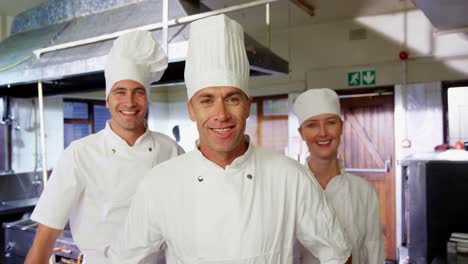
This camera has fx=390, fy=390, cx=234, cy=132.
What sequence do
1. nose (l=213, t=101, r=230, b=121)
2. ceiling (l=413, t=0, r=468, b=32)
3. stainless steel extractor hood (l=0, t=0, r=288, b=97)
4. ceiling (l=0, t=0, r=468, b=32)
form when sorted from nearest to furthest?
nose (l=213, t=101, r=230, b=121), stainless steel extractor hood (l=0, t=0, r=288, b=97), ceiling (l=413, t=0, r=468, b=32), ceiling (l=0, t=0, r=468, b=32)

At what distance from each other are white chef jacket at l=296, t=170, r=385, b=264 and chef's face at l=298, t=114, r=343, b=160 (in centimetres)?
12

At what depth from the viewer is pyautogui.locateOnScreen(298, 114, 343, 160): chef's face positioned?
61.4 inches

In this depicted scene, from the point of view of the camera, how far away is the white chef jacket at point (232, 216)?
1.09m

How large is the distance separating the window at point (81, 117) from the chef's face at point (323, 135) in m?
4.13

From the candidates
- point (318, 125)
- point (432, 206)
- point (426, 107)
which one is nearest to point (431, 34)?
point (426, 107)

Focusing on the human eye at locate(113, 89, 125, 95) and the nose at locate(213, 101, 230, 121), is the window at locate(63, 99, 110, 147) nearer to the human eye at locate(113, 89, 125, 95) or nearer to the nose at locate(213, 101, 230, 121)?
the human eye at locate(113, 89, 125, 95)

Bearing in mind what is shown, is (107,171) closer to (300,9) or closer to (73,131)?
(300,9)

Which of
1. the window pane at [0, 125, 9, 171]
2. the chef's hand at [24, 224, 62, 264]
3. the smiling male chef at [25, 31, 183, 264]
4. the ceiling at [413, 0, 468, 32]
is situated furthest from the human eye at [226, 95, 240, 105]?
the window pane at [0, 125, 9, 171]

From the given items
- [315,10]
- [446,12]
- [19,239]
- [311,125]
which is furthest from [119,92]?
[315,10]

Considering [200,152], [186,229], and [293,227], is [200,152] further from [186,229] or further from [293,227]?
[293,227]

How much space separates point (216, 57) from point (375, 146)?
145 inches

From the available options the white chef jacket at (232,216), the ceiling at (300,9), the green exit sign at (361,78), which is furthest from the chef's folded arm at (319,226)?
the green exit sign at (361,78)

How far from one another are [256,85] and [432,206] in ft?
11.3

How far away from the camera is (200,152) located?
1190mm
